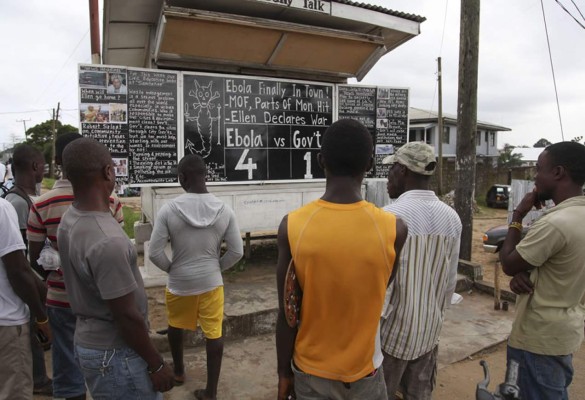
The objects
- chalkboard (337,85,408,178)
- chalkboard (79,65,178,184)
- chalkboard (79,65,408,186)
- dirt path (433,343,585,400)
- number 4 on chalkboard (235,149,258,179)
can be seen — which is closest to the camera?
dirt path (433,343,585,400)

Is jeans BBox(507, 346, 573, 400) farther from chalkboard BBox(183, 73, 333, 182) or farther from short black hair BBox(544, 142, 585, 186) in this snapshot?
chalkboard BBox(183, 73, 333, 182)

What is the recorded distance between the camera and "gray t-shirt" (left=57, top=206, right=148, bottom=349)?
5.82 ft

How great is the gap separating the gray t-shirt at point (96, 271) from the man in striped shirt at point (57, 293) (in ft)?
3.02

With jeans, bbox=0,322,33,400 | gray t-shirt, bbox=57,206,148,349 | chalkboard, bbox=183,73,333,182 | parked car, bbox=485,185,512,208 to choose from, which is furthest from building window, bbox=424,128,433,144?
gray t-shirt, bbox=57,206,148,349

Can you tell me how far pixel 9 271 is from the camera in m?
2.36

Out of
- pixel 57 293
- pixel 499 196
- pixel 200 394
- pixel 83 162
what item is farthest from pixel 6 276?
pixel 499 196

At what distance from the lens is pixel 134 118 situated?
536 cm

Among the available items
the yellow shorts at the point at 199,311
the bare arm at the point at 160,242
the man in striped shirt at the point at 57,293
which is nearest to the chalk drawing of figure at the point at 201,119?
the bare arm at the point at 160,242

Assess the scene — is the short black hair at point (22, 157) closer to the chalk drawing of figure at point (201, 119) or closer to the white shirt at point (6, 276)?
the white shirt at point (6, 276)

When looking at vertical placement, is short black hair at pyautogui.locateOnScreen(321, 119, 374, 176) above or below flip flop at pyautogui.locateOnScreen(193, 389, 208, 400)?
above

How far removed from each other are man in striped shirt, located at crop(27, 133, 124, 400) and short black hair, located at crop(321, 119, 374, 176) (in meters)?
1.95

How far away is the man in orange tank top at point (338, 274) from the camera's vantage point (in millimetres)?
1626

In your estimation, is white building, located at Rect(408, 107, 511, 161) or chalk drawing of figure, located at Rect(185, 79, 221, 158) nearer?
chalk drawing of figure, located at Rect(185, 79, 221, 158)

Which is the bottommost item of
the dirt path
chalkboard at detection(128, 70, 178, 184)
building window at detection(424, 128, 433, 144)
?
the dirt path
